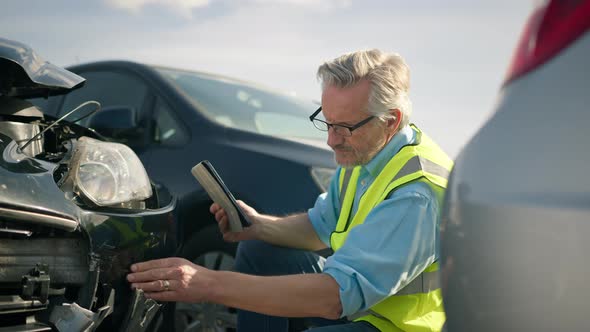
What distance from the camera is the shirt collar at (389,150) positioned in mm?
2068

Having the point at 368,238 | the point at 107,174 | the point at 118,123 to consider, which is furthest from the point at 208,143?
the point at 368,238

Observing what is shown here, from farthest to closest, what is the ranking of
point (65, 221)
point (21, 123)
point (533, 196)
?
1. point (21, 123)
2. point (65, 221)
3. point (533, 196)

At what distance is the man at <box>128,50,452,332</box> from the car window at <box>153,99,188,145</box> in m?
1.11

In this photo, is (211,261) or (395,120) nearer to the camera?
(395,120)

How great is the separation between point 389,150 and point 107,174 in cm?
91

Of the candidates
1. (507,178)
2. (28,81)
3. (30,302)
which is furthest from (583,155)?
(28,81)

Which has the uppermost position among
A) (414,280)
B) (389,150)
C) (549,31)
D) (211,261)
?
(549,31)

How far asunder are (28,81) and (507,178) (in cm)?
184

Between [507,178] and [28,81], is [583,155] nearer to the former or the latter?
[507,178]

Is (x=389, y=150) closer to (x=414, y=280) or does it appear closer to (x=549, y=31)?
(x=414, y=280)

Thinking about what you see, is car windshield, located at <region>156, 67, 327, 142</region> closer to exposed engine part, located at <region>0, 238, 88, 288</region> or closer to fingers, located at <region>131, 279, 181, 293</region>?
exposed engine part, located at <region>0, 238, 88, 288</region>

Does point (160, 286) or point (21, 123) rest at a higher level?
point (21, 123)

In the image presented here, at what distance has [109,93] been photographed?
3.86 m

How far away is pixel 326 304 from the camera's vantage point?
1.74 metres
